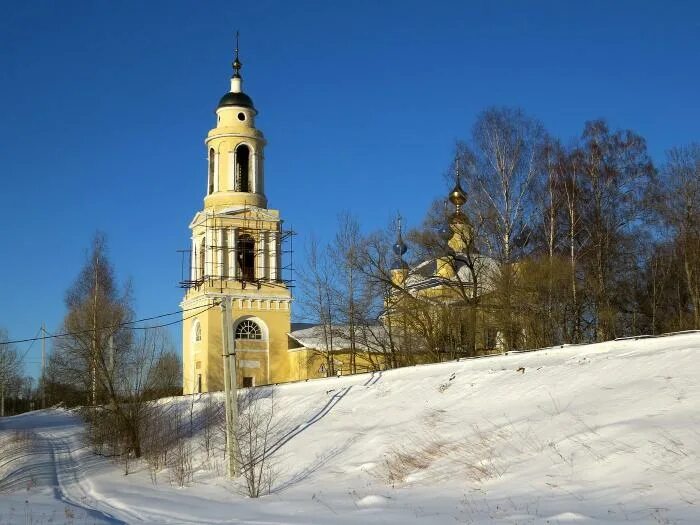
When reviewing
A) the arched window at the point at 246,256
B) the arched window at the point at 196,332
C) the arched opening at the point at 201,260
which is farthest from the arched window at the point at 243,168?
the arched window at the point at 196,332

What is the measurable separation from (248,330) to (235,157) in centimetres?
768

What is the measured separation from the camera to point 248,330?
4172cm

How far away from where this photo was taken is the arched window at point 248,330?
1631 inches

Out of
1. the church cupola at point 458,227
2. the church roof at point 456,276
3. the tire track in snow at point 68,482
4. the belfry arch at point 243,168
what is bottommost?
the tire track in snow at point 68,482

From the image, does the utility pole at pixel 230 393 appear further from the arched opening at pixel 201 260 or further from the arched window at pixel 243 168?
the arched window at pixel 243 168

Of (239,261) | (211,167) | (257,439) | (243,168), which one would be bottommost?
(257,439)

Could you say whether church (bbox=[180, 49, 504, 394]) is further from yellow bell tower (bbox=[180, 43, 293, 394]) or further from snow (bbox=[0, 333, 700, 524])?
snow (bbox=[0, 333, 700, 524])

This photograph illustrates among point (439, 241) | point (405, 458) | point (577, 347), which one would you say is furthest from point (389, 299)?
point (405, 458)

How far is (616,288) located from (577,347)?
1146 centimetres

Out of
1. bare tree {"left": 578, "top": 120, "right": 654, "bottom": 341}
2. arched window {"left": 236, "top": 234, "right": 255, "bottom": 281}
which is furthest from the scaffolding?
bare tree {"left": 578, "top": 120, "right": 654, "bottom": 341}

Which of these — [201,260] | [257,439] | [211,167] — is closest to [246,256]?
[201,260]

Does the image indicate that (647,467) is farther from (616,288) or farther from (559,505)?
(616,288)

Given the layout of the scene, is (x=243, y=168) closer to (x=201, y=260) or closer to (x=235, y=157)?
(x=235, y=157)

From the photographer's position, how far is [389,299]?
3350 cm
